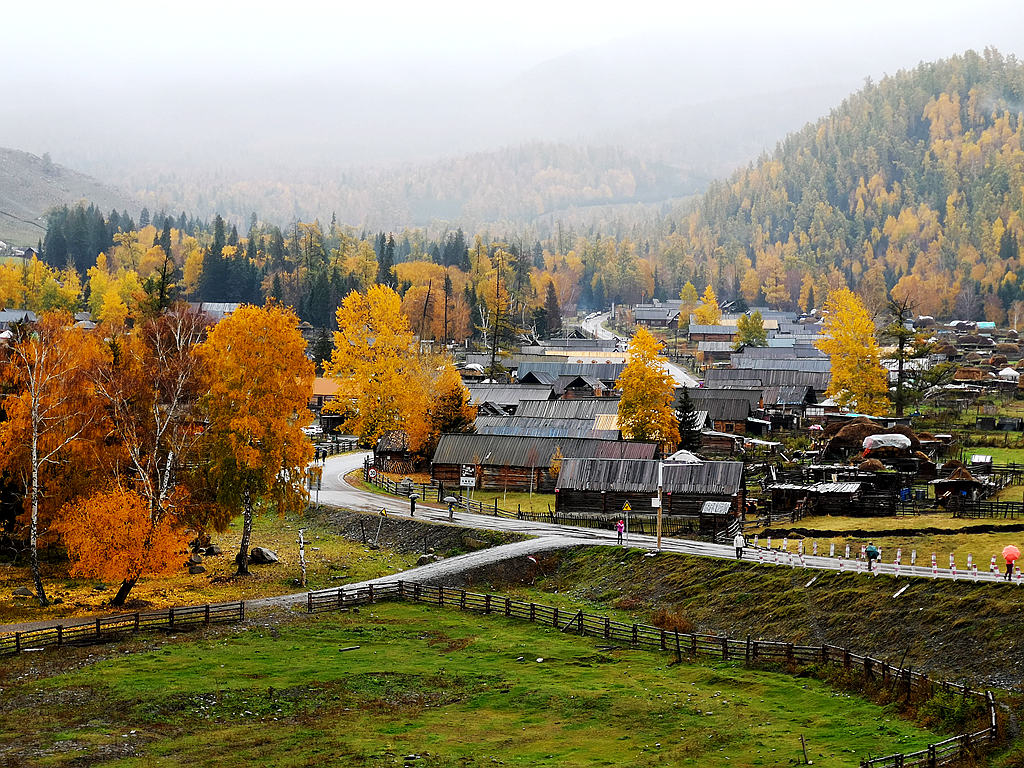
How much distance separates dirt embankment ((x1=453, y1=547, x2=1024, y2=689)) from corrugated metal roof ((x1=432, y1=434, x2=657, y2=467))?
17905 mm

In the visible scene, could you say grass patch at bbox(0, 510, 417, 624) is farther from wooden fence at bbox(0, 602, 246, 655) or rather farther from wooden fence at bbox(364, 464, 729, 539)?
wooden fence at bbox(364, 464, 729, 539)

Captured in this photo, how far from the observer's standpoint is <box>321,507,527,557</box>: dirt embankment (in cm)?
6206

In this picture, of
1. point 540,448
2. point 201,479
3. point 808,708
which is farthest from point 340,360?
point 808,708

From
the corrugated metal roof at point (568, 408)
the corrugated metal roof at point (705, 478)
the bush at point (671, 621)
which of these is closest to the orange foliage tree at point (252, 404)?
the bush at point (671, 621)

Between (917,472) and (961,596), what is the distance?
116ft

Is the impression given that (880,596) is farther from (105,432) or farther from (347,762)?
(105,432)

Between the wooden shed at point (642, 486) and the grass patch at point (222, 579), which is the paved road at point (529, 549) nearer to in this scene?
the grass patch at point (222, 579)

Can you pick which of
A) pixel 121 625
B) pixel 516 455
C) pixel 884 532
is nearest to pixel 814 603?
pixel 884 532

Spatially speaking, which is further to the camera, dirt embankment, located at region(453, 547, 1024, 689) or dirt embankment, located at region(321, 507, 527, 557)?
dirt embankment, located at region(321, 507, 527, 557)

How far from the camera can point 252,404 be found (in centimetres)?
5516

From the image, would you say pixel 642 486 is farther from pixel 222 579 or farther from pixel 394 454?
pixel 222 579

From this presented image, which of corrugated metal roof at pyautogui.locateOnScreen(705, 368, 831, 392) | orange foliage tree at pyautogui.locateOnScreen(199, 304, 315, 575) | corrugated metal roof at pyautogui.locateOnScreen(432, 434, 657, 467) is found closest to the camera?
orange foliage tree at pyautogui.locateOnScreen(199, 304, 315, 575)

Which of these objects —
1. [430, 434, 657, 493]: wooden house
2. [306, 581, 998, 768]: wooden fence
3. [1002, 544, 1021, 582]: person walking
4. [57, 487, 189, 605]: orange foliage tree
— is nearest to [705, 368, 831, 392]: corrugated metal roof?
[430, 434, 657, 493]: wooden house

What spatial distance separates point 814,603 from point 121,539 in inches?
1171
